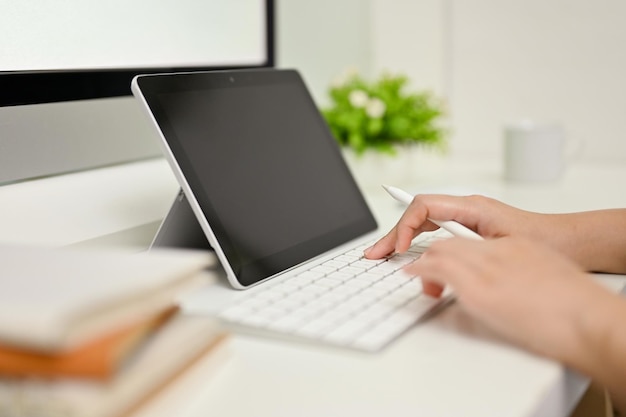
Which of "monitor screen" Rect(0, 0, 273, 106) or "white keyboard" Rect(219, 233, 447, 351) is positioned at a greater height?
"monitor screen" Rect(0, 0, 273, 106)

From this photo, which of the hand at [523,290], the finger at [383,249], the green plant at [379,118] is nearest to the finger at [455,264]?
the hand at [523,290]

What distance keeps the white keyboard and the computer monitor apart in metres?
0.31

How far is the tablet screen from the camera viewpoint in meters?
0.74

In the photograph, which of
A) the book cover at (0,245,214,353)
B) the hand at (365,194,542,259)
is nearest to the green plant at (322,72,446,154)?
the hand at (365,194,542,259)

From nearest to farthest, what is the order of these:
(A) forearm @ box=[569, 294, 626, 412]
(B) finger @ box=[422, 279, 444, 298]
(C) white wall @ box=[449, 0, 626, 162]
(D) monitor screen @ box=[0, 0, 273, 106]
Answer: (A) forearm @ box=[569, 294, 626, 412] < (B) finger @ box=[422, 279, 444, 298] < (D) monitor screen @ box=[0, 0, 273, 106] < (C) white wall @ box=[449, 0, 626, 162]

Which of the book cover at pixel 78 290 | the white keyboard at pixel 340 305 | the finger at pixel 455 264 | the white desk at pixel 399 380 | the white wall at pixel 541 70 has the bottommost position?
the white desk at pixel 399 380

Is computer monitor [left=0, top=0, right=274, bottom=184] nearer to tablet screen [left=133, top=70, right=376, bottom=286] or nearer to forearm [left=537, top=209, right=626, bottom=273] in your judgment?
tablet screen [left=133, top=70, right=376, bottom=286]

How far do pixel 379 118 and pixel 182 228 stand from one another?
0.60m

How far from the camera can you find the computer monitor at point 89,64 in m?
0.77

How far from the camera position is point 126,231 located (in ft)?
2.96

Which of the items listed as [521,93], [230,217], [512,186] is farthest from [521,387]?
[521,93]

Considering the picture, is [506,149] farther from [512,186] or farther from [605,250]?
[605,250]

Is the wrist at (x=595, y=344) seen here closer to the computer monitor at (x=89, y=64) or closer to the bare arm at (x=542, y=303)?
the bare arm at (x=542, y=303)

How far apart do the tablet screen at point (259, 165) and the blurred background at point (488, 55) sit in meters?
0.66
